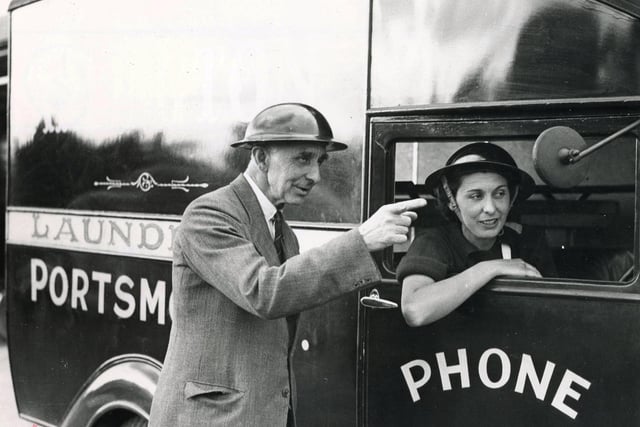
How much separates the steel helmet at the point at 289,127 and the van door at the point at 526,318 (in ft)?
1.26

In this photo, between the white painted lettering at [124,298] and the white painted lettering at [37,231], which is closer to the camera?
the white painted lettering at [124,298]

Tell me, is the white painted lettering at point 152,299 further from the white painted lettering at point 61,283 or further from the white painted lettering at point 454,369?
the white painted lettering at point 454,369

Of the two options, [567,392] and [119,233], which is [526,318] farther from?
[119,233]

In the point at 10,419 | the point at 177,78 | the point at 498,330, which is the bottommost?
the point at 10,419

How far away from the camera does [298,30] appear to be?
2.90 meters

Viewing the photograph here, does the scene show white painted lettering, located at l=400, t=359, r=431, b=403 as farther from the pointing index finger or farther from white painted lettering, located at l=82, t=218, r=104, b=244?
white painted lettering, located at l=82, t=218, r=104, b=244

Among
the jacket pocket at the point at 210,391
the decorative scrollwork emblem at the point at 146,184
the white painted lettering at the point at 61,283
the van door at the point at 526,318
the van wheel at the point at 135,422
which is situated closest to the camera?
the jacket pocket at the point at 210,391

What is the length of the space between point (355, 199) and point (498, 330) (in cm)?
69

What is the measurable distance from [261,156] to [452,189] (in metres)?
0.66

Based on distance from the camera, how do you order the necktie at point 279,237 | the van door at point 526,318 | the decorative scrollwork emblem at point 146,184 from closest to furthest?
the van door at point 526,318
the necktie at point 279,237
the decorative scrollwork emblem at point 146,184

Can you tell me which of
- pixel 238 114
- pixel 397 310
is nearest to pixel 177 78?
pixel 238 114

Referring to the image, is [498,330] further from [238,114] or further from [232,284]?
[238,114]

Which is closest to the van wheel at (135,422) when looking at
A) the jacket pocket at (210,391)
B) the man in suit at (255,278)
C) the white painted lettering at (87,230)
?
the white painted lettering at (87,230)

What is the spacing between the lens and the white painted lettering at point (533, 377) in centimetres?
236
